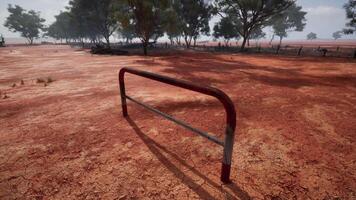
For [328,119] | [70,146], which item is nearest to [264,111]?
[328,119]

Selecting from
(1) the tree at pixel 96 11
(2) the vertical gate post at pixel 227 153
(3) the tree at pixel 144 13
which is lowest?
(2) the vertical gate post at pixel 227 153

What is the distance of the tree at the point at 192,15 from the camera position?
4009 cm

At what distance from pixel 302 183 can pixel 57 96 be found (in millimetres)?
6849

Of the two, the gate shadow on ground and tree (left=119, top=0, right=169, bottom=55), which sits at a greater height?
tree (left=119, top=0, right=169, bottom=55)

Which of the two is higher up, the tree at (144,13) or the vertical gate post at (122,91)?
the tree at (144,13)

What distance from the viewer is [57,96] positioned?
20.9 ft

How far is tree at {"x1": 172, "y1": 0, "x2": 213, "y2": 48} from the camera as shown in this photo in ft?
132

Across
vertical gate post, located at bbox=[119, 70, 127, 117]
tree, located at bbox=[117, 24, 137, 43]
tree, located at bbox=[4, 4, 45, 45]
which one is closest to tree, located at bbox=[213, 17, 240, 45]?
tree, located at bbox=[117, 24, 137, 43]

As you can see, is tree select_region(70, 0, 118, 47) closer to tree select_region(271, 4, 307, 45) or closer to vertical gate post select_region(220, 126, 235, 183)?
vertical gate post select_region(220, 126, 235, 183)

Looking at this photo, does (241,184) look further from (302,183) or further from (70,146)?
(70,146)

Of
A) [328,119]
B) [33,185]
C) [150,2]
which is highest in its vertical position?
[150,2]

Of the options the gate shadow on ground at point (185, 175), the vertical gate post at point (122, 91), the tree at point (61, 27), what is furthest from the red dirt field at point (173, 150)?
the tree at point (61, 27)

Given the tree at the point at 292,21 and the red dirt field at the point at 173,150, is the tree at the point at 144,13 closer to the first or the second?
the red dirt field at the point at 173,150

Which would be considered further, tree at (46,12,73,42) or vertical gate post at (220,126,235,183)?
tree at (46,12,73,42)
